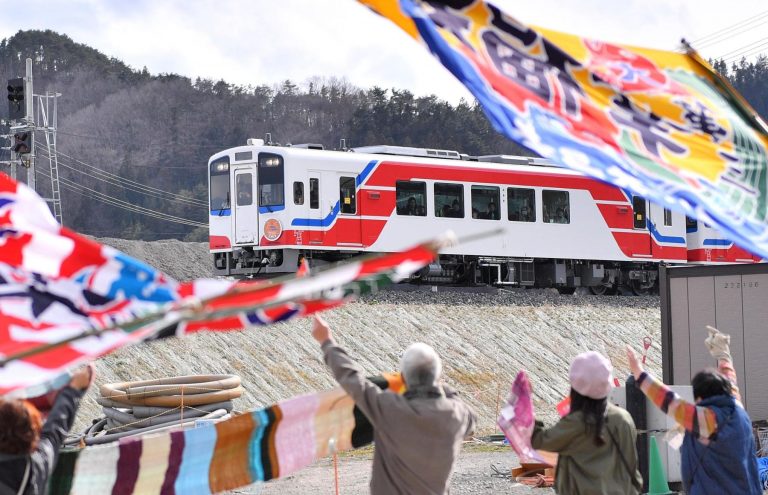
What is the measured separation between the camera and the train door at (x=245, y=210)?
98.5 ft

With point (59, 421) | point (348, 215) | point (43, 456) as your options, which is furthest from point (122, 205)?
point (43, 456)

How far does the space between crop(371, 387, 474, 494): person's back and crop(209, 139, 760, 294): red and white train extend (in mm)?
23587

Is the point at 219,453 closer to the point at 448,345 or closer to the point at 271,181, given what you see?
the point at 448,345

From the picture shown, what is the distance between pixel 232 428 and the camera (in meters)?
6.26

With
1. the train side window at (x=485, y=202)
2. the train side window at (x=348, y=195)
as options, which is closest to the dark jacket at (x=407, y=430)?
the train side window at (x=348, y=195)

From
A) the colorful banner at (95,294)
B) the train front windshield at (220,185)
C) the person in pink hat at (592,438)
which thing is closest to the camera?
the colorful banner at (95,294)

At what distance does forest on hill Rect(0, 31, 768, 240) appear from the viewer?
7619 cm

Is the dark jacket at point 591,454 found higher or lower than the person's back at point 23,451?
lower

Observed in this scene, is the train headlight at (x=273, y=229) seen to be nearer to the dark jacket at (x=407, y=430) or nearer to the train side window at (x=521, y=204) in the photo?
the train side window at (x=521, y=204)

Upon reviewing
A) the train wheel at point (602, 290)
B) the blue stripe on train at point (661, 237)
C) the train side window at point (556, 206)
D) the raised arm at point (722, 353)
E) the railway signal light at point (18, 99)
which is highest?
the railway signal light at point (18, 99)

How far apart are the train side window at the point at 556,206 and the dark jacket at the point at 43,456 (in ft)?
92.9

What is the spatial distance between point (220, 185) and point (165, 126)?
57.2 metres

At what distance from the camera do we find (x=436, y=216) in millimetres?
30750

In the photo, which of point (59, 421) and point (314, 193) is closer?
point (59, 421)
